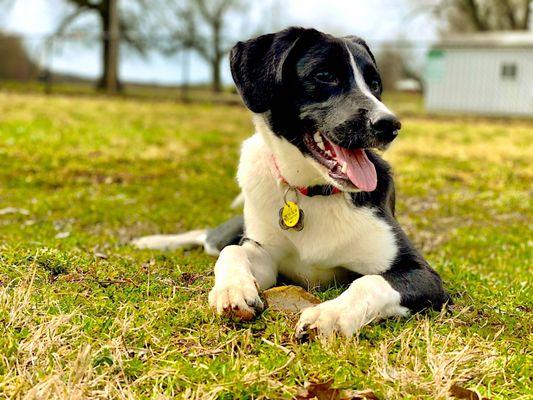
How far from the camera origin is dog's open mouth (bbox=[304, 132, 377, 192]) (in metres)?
3.50

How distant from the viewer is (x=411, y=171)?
9.92m

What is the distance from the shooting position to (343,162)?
11.6 ft

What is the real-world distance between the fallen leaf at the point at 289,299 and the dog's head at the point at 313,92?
0.62 metres

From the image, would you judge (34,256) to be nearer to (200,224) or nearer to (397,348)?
(397,348)

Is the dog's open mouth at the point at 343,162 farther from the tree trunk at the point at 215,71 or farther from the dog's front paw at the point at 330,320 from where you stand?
the tree trunk at the point at 215,71

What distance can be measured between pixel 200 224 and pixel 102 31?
27.1 meters

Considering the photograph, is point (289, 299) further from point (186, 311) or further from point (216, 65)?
point (216, 65)

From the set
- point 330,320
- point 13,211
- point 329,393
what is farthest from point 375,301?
point 13,211

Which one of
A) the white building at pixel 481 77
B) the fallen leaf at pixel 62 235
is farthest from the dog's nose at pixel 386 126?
the white building at pixel 481 77

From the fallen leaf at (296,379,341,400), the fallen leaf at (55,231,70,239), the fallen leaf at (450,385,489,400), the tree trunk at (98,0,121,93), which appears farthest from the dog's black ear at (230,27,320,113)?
the tree trunk at (98,0,121,93)

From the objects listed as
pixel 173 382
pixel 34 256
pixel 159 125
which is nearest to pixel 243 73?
pixel 34 256

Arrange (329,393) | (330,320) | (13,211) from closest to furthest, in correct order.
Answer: (329,393)
(330,320)
(13,211)

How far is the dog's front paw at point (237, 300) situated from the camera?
9.82ft

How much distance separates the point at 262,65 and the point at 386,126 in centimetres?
85
